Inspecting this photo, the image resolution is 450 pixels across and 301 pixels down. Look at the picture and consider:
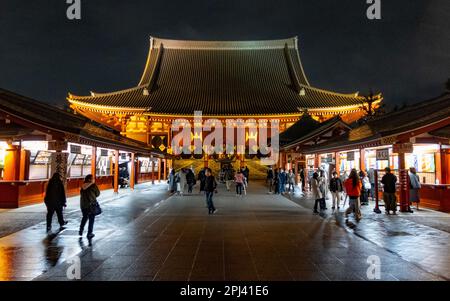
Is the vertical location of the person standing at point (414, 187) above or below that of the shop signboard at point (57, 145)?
below

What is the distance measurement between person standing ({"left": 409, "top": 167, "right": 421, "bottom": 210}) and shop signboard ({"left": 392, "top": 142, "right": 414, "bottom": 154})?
53.6 inches

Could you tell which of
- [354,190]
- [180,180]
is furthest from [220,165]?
[354,190]

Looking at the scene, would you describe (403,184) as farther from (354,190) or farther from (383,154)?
(354,190)

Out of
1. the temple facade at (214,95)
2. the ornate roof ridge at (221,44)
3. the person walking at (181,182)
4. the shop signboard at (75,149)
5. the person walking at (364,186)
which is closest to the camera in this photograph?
the shop signboard at (75,149)

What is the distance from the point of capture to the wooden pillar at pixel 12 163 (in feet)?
43.8

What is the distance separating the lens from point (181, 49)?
1714 inches

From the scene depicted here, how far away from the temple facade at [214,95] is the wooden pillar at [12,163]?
16.3m

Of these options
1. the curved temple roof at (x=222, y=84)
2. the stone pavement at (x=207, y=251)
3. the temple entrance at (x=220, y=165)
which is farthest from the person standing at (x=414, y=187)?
the temple entrance at (x=220, y=165)

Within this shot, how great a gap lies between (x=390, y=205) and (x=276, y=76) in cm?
3049

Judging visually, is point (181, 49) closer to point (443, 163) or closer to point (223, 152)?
point (223, 152)

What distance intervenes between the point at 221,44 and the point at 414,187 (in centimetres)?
3552

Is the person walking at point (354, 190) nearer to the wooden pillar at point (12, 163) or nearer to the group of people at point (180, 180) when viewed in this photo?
the group of people at point (180, 180)
